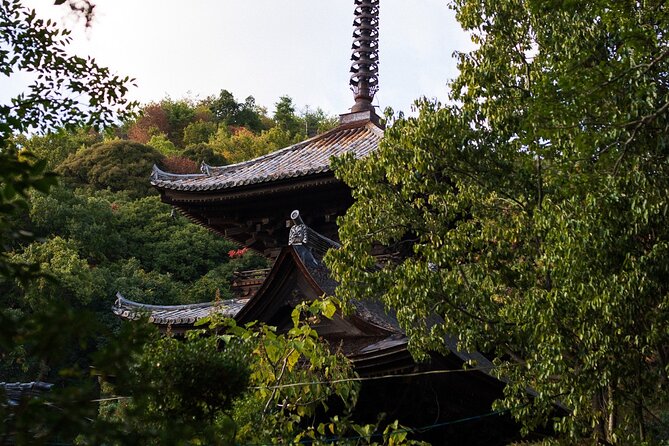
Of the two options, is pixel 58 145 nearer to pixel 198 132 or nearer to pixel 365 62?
pixel 198 132

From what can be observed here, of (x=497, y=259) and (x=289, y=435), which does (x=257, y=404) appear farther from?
(x=497, y=259)

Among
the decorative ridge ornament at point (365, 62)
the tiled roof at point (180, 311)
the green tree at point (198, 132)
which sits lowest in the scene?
the tiled roof at point (180, 311)

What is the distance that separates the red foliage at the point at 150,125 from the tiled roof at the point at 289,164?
39.3 meters

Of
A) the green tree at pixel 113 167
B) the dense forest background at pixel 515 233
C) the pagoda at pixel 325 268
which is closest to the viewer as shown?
the dense forest background at pixel 515 233

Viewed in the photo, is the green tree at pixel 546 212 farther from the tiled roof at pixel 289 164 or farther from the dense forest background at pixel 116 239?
the dense forest background at pixel 116 239

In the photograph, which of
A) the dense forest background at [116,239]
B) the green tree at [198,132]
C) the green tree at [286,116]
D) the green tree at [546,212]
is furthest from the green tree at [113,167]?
the green tree at [546,212]

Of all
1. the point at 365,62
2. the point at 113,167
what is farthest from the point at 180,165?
the point at 365,62

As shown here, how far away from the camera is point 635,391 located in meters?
6.41

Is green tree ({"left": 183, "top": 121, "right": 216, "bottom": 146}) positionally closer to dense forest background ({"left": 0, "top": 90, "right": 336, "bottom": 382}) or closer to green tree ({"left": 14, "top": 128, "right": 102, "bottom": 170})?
dense forest background ({"left": 0, "top": 90, "right": 336, "bottom": 382})

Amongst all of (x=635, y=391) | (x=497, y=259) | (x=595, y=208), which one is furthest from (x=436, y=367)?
(x=595, y=208)

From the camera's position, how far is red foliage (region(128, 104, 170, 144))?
50750 mm

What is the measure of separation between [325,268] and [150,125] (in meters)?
45.4

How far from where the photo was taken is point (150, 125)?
173ft

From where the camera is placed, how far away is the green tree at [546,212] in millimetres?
6133
